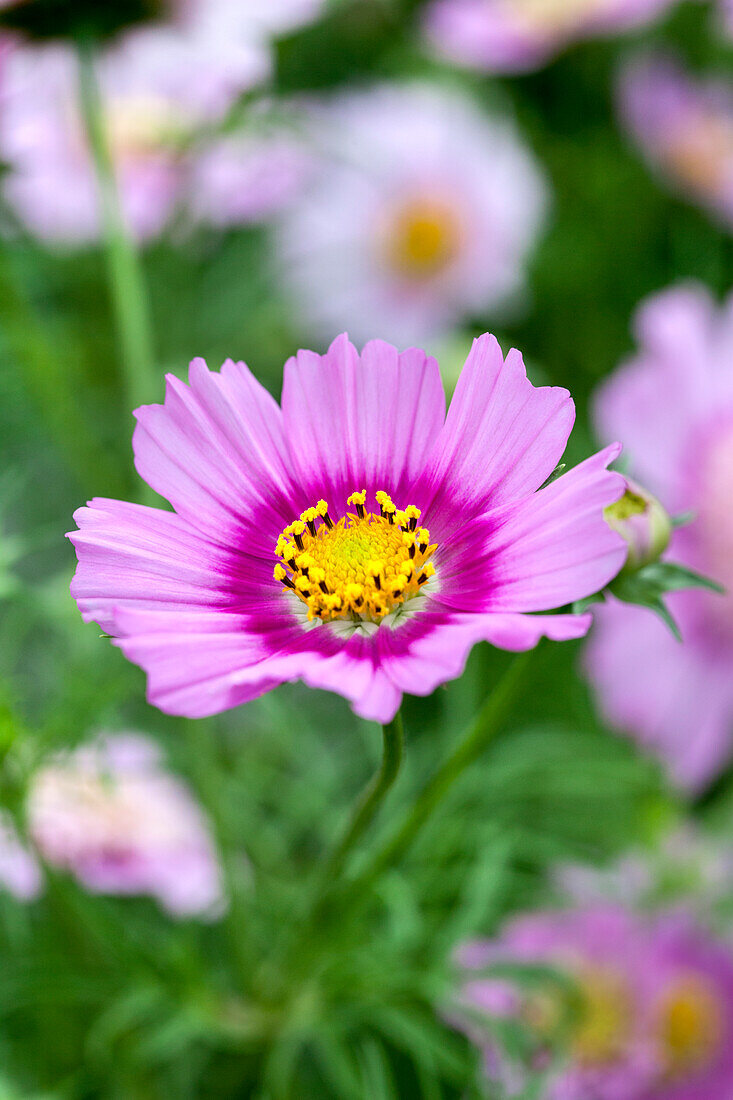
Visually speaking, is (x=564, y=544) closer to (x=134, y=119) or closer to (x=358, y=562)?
(x=358, y=562)

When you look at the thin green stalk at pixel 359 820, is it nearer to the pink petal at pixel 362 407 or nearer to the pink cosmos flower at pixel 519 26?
the pink petal at pixel 362 407

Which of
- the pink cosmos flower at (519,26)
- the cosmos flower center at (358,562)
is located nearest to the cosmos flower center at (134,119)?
the pink cosmos flower at (519,26)

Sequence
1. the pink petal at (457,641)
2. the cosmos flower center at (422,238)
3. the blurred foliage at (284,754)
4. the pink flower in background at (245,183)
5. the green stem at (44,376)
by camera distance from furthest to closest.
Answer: the cosmos flower center at (422,238) → the pink flower in background at (245,183) → the green stem at (44,376) → the blurred foliage at (284,754) → the pink petal at (457,641)

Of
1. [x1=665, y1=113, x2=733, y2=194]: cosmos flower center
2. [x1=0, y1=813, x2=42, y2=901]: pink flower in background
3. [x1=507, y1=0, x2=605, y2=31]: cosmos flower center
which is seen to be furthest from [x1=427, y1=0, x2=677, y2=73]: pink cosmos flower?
[x1=0, y1=813, x2=42, y2=901]: pink flower in background

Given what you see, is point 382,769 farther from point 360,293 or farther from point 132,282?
point 360,293

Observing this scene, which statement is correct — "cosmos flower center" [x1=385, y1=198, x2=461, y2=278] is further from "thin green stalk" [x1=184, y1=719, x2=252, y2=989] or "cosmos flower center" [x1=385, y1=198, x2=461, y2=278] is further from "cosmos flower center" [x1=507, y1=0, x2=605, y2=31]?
"thin green stalk" [x1=184, y1=719, x2=252, y2=989]

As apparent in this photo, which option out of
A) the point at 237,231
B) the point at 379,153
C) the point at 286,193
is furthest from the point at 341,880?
the point at 379,153

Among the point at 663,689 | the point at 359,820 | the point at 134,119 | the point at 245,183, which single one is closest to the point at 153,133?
the point at 245,183
